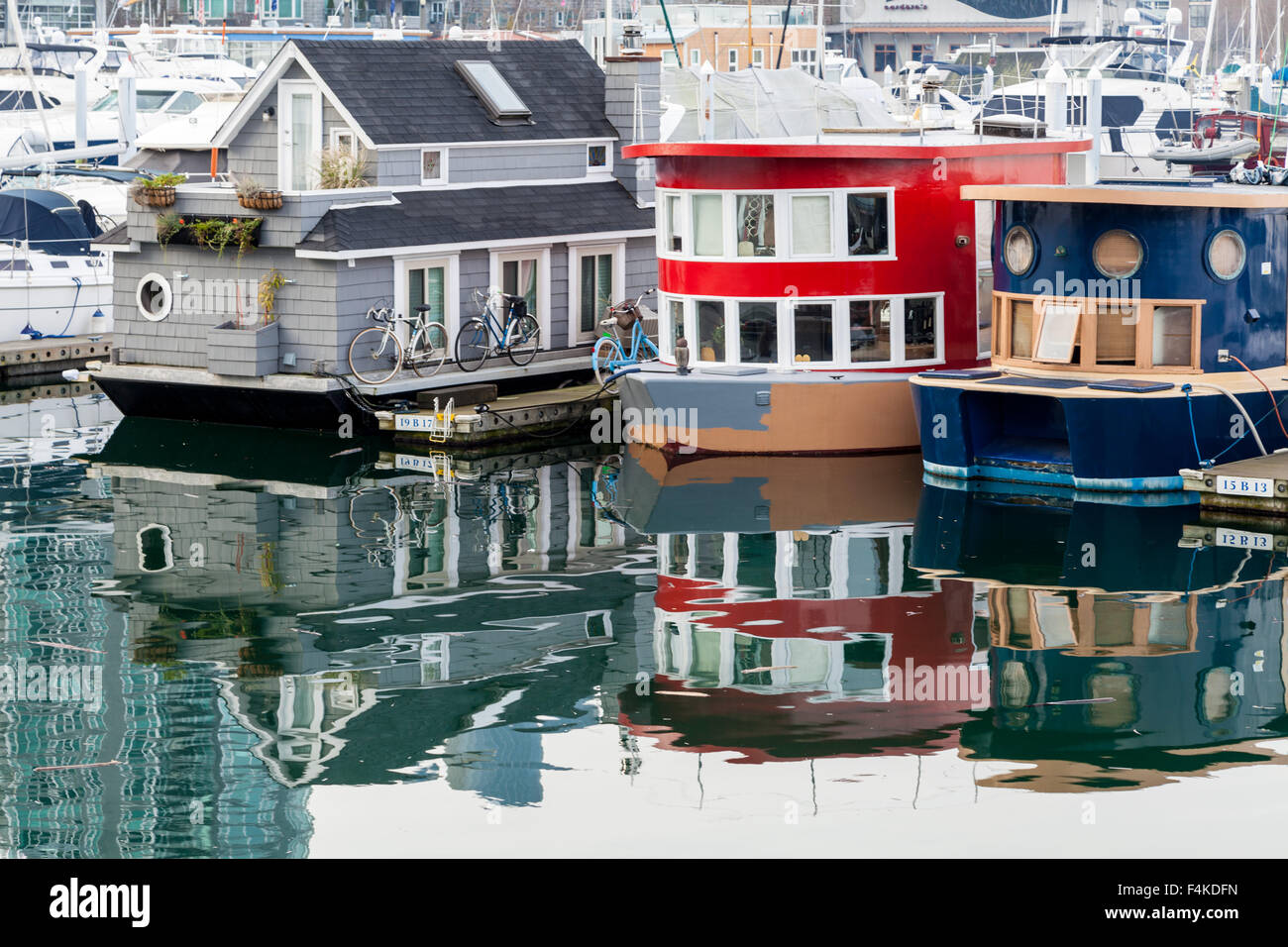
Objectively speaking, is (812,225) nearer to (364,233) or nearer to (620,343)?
(620,343)

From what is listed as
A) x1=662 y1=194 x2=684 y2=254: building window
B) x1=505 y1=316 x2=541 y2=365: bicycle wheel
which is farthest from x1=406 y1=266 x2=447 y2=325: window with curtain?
x1=662 y1=194 x2=684 y2=254: building window

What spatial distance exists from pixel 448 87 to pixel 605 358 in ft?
14.3

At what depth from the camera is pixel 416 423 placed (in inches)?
966

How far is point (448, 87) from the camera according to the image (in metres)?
27.8

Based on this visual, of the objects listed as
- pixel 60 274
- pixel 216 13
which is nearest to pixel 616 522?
pixel 60 274

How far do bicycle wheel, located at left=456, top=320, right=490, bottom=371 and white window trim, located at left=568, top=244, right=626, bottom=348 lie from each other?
1909mm

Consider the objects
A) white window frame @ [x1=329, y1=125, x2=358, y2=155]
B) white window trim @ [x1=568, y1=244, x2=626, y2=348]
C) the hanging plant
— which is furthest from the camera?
white window trim @ [x1=568, y1=244, x2=626, y2=348]

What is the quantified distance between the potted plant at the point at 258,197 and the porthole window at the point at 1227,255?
1115 cm

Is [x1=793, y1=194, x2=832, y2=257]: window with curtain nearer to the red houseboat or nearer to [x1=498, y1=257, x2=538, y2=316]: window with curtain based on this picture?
the red houseboat

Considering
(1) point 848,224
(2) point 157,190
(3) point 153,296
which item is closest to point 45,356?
(3) point 153,296

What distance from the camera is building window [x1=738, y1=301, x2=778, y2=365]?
922 inches

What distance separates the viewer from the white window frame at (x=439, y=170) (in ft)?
86.9

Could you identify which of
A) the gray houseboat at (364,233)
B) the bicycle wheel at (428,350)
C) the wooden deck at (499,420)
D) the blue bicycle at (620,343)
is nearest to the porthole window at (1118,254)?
the blue bicycle at (620,343)

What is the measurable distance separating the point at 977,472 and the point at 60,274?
674 inches
